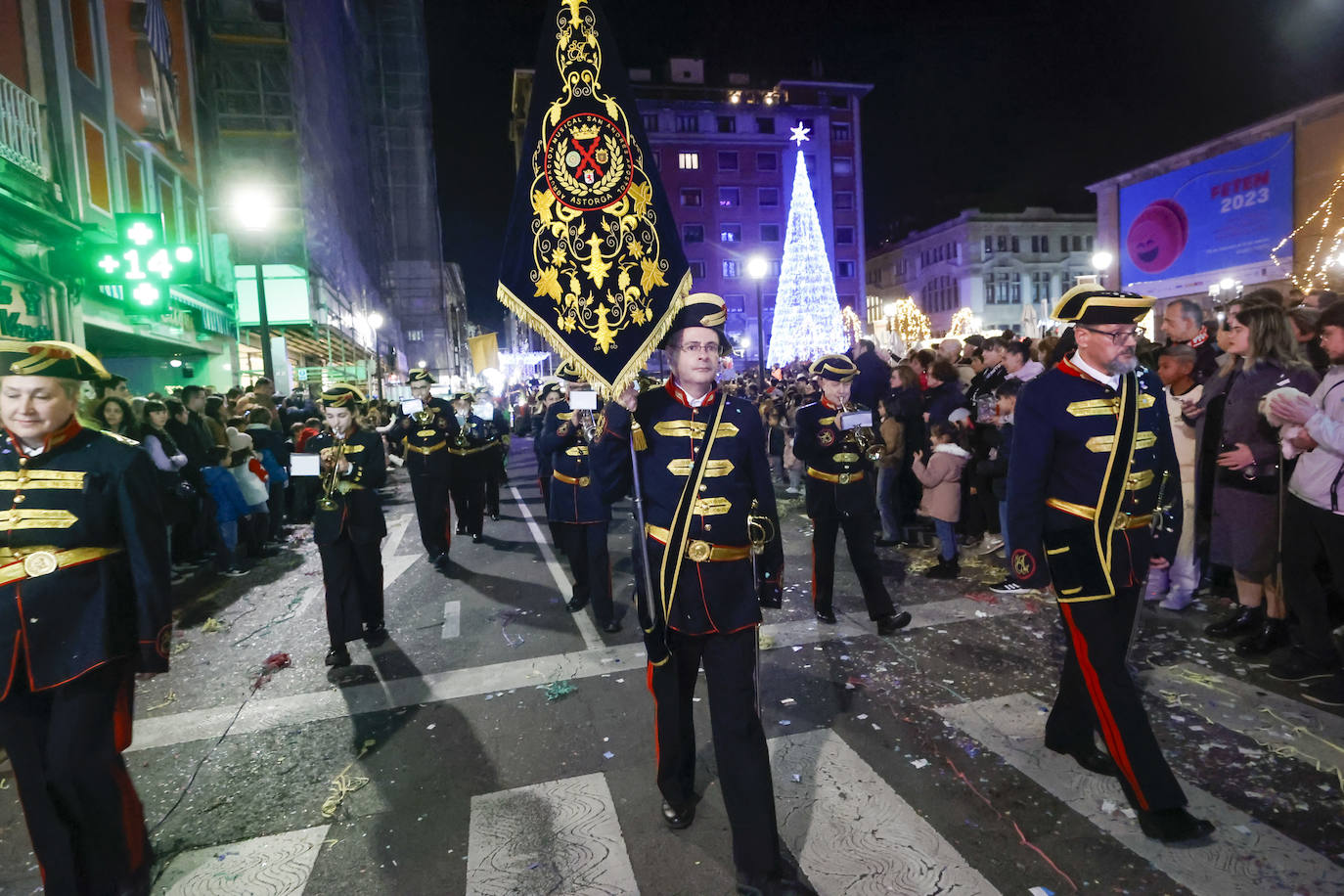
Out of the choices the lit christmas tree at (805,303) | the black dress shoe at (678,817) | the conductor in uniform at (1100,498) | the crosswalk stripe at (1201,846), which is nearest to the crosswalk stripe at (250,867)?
the black dress shoe at (678,817)

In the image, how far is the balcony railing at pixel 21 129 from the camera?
1007cm

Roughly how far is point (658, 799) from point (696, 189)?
6526 centimetres

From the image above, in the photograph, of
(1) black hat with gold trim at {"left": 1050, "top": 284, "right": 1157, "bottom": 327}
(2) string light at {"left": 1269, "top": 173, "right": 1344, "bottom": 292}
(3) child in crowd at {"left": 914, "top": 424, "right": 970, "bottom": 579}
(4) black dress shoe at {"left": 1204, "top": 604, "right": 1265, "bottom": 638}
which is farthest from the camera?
(2) string light at {"left": 1269, "top": 173, "right": 1344, "bottom": 292}

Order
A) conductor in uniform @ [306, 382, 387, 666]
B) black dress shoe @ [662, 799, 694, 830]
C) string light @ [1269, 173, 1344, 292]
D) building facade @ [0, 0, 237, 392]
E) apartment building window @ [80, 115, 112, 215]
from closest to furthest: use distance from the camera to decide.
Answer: black dress shoe @ [662, 799, 694, 830], conductor in uniform @ [306, 382, 387, 666], building facade @ [0, 0, 237, 392], apartment building window @ [80, 115, 112, 215], string light @ [1269, 173, 1344, 292]

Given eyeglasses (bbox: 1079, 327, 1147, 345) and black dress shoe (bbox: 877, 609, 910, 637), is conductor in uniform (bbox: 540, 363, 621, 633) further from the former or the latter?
eyeglasses (bbox: 1079, 327, 1147, 345)

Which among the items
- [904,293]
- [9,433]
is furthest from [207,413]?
[904,293]

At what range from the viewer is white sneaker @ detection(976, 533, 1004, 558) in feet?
26.9

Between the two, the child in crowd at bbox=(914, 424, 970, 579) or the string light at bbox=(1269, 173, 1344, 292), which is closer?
the child in crowd at bbox=(914, 424, 970, 579)

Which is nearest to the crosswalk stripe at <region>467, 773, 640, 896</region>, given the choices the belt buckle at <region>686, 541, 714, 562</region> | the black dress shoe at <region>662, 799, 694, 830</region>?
the black dress shoe at <region>662, 799, 694, 830</region>

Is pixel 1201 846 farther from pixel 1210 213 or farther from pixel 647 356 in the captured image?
pixel 1210 213

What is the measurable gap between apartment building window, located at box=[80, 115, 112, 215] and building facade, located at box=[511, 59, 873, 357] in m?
50.4

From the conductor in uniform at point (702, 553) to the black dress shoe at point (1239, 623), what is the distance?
13.4ft

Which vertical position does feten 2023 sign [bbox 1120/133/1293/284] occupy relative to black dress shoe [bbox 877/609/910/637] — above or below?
above

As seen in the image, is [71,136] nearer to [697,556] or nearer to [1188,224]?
[697,556]
